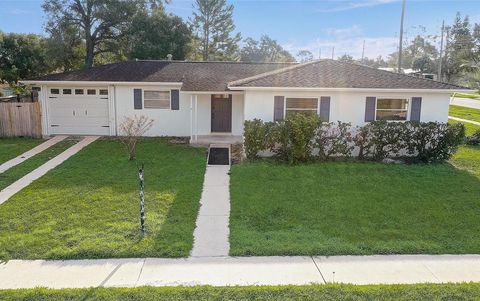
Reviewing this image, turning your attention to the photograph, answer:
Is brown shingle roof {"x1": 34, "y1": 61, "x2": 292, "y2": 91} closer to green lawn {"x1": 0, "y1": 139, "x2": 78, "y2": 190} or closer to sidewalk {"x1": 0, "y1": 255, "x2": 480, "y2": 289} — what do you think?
green lawn {"x1": 0, "y1": 139, "x2": 78, "y2": 190}

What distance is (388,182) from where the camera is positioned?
1055 centimetres

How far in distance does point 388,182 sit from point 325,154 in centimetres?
272

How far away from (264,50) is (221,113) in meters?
72.9

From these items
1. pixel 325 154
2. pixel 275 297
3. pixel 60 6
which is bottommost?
pixel 275 297

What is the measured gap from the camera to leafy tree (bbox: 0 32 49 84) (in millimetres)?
28203

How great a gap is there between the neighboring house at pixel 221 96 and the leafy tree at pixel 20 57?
13972mm

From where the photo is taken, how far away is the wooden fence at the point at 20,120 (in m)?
16.9

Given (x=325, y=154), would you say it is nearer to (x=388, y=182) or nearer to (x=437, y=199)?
(x=388, y=182)

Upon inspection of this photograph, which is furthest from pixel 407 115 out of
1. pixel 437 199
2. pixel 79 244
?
pixel 79 244

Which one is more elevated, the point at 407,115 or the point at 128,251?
the point at 407,115

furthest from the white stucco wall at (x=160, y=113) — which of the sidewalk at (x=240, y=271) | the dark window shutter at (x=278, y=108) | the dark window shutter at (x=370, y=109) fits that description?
the sidewalk at (x=240, y=271)

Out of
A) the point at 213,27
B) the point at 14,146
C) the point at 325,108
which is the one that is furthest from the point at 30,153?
the point at 213,27

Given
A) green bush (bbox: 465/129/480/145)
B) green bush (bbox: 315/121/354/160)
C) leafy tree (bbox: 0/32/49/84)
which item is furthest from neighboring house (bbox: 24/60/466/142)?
leafy tree (bbox: 0/32/49/84)

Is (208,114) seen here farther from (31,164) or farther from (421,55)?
(421,55)
